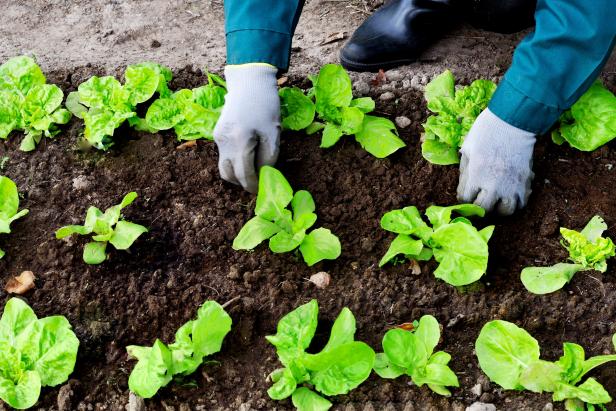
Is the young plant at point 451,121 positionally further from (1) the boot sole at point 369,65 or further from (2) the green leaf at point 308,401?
(2) the green leaf at point 308,401

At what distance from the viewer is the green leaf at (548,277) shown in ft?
6.38

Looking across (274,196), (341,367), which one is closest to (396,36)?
(274,196)

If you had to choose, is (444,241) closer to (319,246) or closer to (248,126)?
(319,246)

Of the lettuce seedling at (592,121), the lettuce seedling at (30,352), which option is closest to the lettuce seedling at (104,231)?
the lettuce seedling at (30,352)

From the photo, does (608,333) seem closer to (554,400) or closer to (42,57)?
(554,400)

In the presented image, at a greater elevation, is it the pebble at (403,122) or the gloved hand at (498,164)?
the gloved hand at (498,164)

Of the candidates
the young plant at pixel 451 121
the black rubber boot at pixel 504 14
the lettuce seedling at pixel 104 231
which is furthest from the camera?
the black rubber boot at pixel 504 14

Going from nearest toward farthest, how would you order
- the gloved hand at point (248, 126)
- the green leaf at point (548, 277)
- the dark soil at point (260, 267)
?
1. the dark soil at point (260, 267)
2. the green leaf at point (548, 277)
3. the gloved hand at point (248, 126)

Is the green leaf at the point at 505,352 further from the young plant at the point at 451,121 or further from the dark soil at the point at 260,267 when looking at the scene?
the young plant at the point at 451,121

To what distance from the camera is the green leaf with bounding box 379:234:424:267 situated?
200 cm

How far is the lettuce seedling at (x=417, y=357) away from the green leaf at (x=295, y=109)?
87 centimetres

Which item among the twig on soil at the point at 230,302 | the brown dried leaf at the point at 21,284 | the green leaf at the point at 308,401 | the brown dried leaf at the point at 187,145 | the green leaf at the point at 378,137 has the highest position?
the green leaf at the point at 378,137

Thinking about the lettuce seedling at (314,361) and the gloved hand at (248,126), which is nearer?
the lettuce seedling at (314,361)

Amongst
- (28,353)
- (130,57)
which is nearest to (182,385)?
(28,353)
